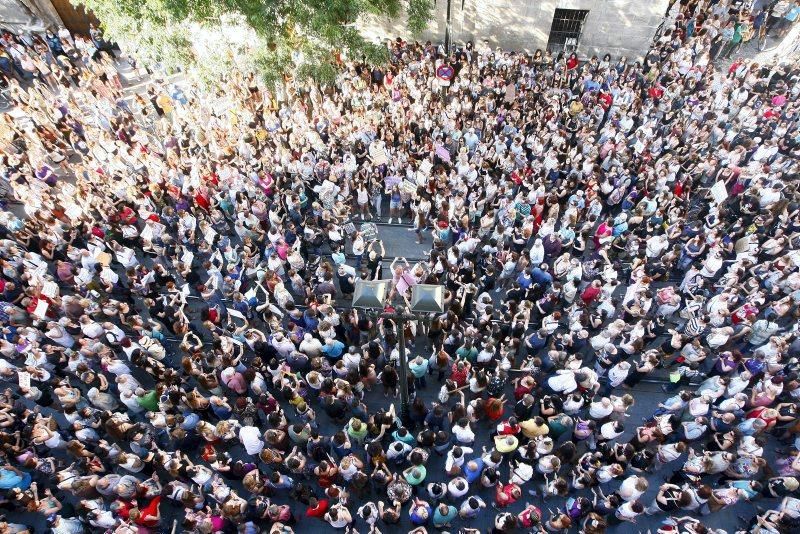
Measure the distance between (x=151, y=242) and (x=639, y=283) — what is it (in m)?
11.4

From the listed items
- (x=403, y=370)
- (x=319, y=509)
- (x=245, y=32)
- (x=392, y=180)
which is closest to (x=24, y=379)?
(x=319, y=509)

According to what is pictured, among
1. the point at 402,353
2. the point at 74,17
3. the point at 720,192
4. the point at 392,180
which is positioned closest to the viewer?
the point at 402,353

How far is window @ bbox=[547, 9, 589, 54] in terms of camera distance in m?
20.1

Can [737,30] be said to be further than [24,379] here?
Yes

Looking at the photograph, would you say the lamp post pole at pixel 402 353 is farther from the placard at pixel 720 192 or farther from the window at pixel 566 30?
the window at pixel 566 30

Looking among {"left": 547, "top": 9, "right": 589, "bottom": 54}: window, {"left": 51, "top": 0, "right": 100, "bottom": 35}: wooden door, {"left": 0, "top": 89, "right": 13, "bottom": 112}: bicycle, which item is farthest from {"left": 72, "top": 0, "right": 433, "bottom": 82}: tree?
{"left": 51, "top": 0, "right": 100, "bottom": 35}: wooden door

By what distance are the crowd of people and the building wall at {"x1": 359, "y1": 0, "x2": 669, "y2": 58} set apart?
3.68 m

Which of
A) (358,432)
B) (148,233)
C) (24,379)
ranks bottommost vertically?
(358,432)

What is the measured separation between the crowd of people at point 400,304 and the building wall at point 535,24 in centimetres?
368

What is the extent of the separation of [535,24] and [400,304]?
57.8ft

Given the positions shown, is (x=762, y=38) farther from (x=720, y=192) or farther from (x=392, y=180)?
(x=392, y=180)

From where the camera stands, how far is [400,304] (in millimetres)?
8055

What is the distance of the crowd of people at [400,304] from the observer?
7.81m

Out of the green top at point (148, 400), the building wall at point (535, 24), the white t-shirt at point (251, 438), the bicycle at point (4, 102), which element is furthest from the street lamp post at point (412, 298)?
the bicycle at point (4, 102)
